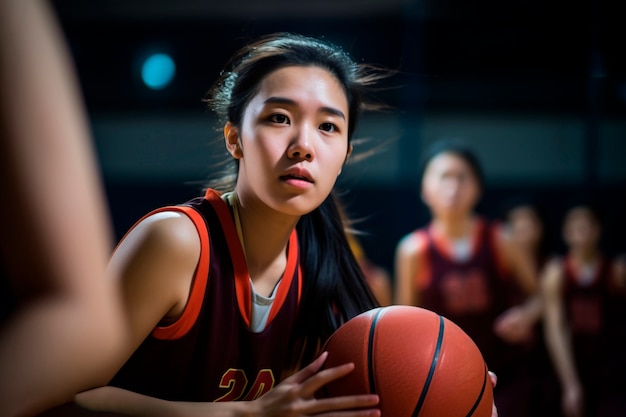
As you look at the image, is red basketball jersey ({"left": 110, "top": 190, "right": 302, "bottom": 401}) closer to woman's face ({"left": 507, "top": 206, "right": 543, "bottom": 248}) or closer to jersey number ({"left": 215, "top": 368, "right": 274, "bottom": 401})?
jersey number ({"left": 215, "top": 368, "right": 274, "bottom": 401})

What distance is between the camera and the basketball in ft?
4.09

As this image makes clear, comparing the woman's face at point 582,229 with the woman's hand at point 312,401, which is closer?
the woman's hand at point 312,401

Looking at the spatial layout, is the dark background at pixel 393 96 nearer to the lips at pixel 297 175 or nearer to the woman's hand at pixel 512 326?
the woman's hand at pixel 512 326

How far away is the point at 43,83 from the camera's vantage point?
16.2 inches

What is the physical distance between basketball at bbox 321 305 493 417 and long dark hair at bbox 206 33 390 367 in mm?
271

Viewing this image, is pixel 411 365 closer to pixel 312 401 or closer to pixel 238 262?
pixel 312 401

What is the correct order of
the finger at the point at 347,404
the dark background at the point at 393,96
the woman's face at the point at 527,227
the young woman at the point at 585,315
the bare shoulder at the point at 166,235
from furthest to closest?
1. the dark background at the point at 393,96
2. the woman's face at the point at 527,227
3. the young woman at the point at 585,315
4. the bare shoulder at the point at 166,235
5. the finger at the point at 347,404

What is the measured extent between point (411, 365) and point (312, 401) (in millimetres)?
202

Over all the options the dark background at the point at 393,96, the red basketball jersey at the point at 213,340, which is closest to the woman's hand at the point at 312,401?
the red basketball jersey at the point at 213,340

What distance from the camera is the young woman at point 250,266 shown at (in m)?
1.25

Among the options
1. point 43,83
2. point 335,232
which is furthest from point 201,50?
point 43,83

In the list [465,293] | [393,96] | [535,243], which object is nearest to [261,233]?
[465,293]

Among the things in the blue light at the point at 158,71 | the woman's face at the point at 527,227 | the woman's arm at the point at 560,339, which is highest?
the blue light at the point at 158,71

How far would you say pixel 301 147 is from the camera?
1.33 m
